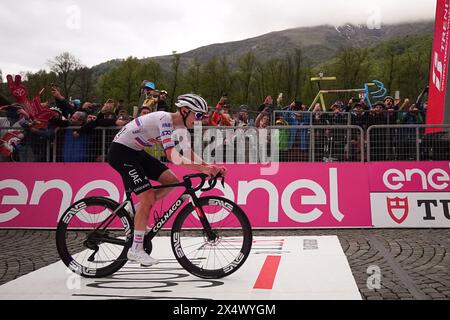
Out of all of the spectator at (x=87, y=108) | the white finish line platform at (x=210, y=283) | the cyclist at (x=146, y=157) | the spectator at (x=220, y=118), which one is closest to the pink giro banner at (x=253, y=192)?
the spectator at (x=87, y=108)

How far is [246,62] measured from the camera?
172 feet

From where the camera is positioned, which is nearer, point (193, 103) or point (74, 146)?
point (193, 103)

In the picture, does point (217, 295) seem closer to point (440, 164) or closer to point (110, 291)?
point (110, 291)

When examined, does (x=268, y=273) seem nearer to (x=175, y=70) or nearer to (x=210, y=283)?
(x=210, y=283)

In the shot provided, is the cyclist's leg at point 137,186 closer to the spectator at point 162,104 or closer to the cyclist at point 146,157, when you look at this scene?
the cyclist at point 146,157

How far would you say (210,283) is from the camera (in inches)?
183

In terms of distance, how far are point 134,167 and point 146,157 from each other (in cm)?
27

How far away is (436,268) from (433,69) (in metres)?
8.71

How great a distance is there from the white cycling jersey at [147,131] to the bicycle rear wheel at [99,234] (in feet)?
2.26

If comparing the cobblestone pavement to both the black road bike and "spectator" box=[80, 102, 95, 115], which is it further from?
"spectator" box=[80, 102, 95, 115]

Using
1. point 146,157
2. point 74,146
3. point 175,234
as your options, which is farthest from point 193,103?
point 74,146

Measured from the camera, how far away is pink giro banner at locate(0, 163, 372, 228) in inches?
336

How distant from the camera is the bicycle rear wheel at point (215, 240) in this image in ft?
15.4
